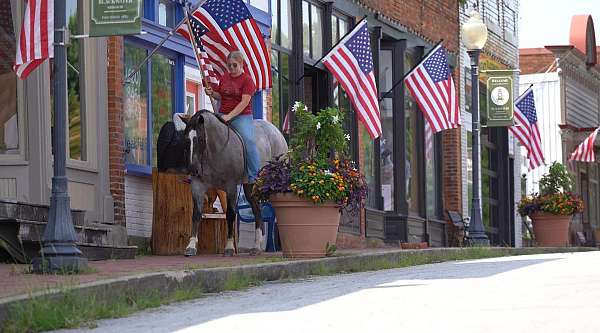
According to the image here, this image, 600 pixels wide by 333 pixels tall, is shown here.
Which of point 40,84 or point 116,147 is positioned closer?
point 40,84

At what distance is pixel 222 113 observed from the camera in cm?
1697

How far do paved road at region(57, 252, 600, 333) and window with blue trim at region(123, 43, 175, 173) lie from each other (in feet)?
13.6

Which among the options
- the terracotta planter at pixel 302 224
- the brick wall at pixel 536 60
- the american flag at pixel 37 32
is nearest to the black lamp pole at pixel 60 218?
the american flag at pixel 37 32

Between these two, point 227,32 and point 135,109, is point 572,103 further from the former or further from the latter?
point 135,109

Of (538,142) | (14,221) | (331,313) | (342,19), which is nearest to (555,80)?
(538,142)

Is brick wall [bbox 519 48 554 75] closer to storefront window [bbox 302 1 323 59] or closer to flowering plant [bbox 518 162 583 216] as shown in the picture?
flowering plant [bbox 518 162 583 216]

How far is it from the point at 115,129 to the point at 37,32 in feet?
11.8

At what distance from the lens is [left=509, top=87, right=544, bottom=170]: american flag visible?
3022cm

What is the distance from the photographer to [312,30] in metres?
23.8

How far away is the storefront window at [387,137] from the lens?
27141mm

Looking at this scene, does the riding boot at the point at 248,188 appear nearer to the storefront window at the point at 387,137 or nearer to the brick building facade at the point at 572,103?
the storefront window at the point at 387,137

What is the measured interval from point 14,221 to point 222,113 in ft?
11.7

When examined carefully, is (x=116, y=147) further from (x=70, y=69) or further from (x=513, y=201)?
(x=513, y=201)

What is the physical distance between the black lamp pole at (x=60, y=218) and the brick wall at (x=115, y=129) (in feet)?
14.0
